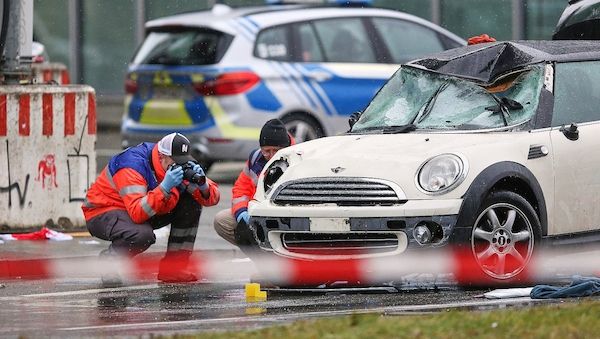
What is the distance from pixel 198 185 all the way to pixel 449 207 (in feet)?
6.90

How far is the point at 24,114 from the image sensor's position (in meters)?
14.0

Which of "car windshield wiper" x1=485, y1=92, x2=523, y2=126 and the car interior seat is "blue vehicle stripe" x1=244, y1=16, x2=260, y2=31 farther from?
"car windshield wiper" x1=485, y1=92, x2=523, y2=126

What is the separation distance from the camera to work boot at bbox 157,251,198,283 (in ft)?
38.9

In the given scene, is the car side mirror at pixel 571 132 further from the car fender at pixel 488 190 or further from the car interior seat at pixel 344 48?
the car interior seat at pixel 344 48

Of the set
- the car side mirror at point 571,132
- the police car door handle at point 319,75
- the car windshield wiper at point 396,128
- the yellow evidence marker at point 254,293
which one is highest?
the car side mirror at point 571,132

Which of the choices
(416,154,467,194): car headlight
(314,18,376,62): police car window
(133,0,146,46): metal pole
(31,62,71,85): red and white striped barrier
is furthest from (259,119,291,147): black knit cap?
(133,0,146,46): metal pole

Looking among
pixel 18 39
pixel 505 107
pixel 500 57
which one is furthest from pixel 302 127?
pixel 505 107

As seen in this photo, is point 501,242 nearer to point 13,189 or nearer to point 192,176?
point 192,176

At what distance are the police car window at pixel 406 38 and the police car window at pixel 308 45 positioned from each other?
0.72m

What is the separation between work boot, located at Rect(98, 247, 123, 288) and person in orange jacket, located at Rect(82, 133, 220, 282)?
11 millimetres

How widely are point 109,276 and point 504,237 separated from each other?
2.67 m

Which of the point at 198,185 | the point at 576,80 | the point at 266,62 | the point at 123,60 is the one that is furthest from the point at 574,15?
the point at 123,60

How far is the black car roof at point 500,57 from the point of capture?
11297 mm

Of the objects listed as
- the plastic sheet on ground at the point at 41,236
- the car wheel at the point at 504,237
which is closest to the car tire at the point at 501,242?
the car wheel at the point at 504,237
